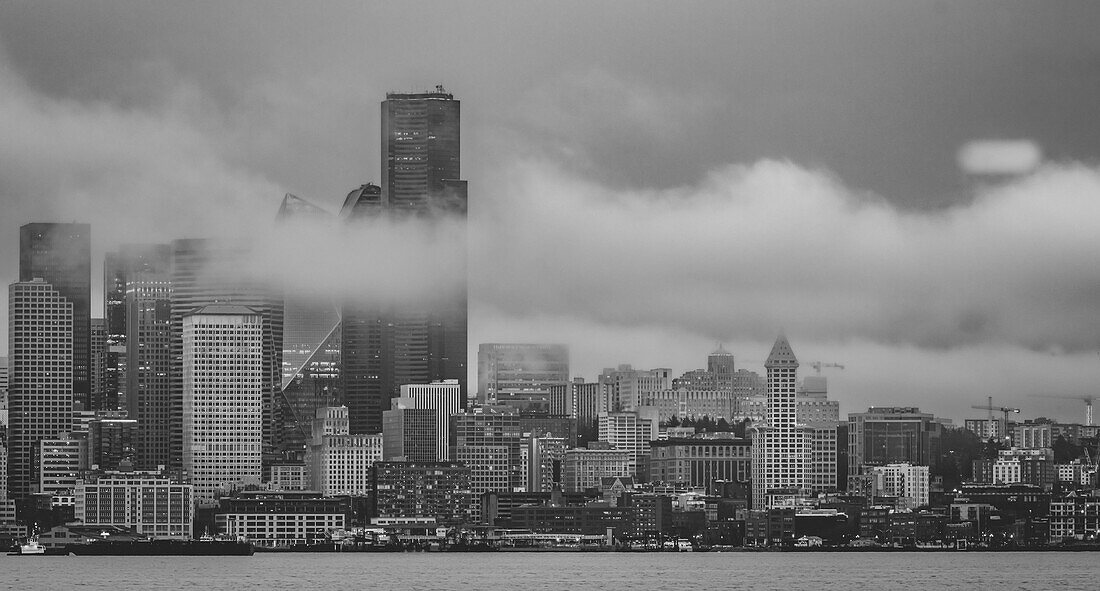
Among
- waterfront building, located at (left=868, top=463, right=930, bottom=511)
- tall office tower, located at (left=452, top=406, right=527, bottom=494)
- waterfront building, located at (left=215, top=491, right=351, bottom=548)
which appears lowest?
waterfront building, located at (left=215, top=491, right=351, bottom=548)

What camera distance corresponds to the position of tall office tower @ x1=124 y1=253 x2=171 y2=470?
172500mm

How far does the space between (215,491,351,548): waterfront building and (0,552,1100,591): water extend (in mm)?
11060

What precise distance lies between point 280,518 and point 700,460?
35.1 metres

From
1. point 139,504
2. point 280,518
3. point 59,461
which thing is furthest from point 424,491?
point 59,461

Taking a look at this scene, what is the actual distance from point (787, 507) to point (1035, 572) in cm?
4130

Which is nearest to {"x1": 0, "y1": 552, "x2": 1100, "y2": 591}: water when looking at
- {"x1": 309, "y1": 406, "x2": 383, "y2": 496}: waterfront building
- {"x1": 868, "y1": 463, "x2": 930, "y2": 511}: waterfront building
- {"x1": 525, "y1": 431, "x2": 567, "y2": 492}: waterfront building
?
{"x1": 868, "y1": 463, "x2": 930, "y2": 511}: waterfront building

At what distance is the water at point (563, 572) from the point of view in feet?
304

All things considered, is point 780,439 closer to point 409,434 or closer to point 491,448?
point 491,448

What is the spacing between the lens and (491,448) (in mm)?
167375

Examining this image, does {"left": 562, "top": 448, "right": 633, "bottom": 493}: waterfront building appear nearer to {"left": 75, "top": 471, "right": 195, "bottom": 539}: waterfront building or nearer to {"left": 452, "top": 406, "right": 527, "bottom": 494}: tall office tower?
{"left": 452, "top": 406, "right": 527, "bottom": 494}: tall office tower

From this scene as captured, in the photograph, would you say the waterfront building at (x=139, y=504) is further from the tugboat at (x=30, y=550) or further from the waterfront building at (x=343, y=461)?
the waterfront building at (x=343, y=461)

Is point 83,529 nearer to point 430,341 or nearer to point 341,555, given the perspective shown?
point 341,555

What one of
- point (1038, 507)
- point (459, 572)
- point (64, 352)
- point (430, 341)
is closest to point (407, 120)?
point (430, 341)

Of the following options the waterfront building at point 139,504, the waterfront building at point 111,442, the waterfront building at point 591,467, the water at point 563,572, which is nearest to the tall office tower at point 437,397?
the waterfront building at point 591,467
